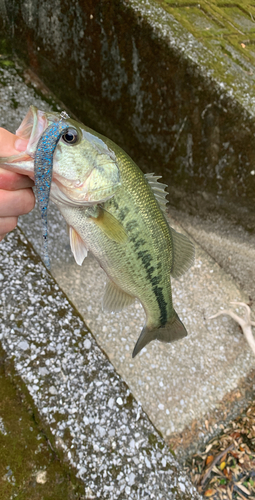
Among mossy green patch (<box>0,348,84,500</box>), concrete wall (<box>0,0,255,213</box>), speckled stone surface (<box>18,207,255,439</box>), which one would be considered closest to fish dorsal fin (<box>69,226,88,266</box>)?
mossy green patch (<box>0,348,84,500</box>)

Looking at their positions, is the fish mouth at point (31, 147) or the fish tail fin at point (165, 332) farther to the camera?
the fish tail fin at point (165, 332)

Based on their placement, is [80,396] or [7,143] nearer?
[7,143]

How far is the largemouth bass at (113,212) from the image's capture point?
1550 millimetres

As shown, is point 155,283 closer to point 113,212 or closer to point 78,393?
point 113,212

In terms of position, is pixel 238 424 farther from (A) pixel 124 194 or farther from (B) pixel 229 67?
(B) pixel 229 67

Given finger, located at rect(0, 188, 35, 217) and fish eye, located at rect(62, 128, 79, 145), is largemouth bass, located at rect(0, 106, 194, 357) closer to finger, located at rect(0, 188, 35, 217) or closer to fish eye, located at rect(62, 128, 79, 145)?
fish eye, located at rect(62, 128, 79, 145)

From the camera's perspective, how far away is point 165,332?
2.24 m

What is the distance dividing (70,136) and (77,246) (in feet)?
1.91

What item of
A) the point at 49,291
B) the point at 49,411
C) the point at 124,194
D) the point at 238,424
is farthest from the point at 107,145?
the point at 238,424

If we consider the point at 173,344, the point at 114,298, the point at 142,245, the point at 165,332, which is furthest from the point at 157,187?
the point at 173,344

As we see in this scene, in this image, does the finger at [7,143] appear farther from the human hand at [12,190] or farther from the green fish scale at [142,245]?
the green fish scale at [142,245]

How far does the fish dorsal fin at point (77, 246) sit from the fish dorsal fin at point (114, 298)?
0.33 m

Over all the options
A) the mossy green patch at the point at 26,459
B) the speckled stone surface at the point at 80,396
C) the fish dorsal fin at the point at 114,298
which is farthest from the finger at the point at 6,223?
the mossy green patch at the point at 26,459

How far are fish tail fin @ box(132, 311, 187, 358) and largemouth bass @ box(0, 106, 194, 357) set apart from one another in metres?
0.12
